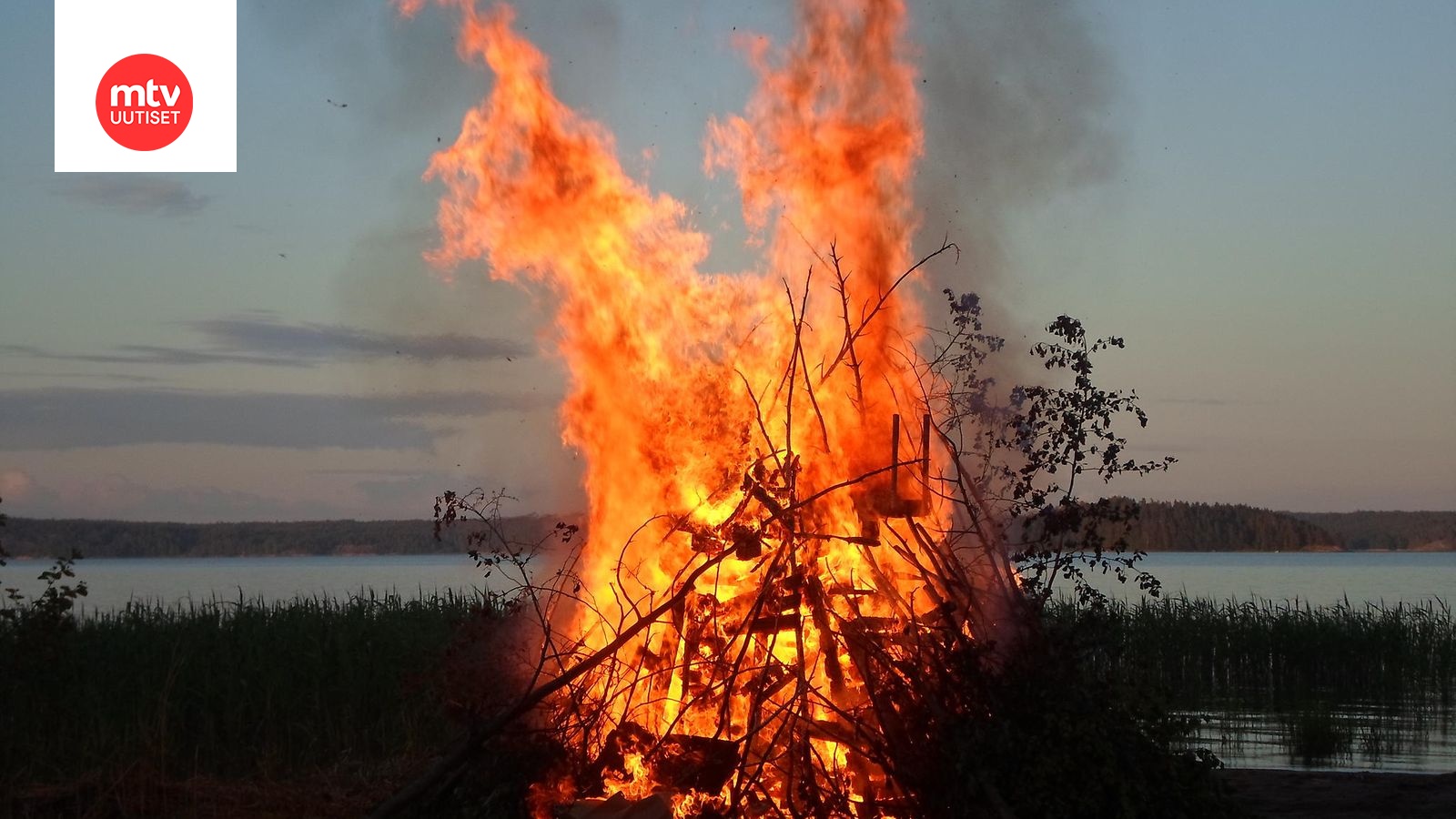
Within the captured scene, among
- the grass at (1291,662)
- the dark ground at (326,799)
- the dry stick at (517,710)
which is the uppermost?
the dry stick at (517,710)

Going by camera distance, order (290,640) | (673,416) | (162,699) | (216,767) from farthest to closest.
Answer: (290,640), (216,767), (162,699), (673,416)

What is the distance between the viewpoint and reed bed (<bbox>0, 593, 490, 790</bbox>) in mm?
11922

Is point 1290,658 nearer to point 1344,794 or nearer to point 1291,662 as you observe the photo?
point 1291,662

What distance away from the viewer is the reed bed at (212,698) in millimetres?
11922

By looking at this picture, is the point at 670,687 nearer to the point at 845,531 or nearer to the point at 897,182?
the point at 845,531

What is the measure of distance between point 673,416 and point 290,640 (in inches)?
344

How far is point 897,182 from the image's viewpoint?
382 inches

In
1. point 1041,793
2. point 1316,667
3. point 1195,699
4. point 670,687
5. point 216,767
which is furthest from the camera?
point 1316,667

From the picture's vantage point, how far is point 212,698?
14.6 metres

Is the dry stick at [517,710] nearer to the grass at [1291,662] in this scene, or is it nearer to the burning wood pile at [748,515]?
the burning wood pile at [748,515]

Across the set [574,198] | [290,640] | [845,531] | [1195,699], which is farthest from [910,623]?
[1195,699]

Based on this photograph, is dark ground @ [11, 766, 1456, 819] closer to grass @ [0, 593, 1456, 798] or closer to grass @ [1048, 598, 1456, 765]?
grass @ [0, 593, 1456, 798]

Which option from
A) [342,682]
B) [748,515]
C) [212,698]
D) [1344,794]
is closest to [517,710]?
[748,515]

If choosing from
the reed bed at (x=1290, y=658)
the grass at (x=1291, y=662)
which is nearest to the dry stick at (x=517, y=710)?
the grass at (x=1291, y=662)
